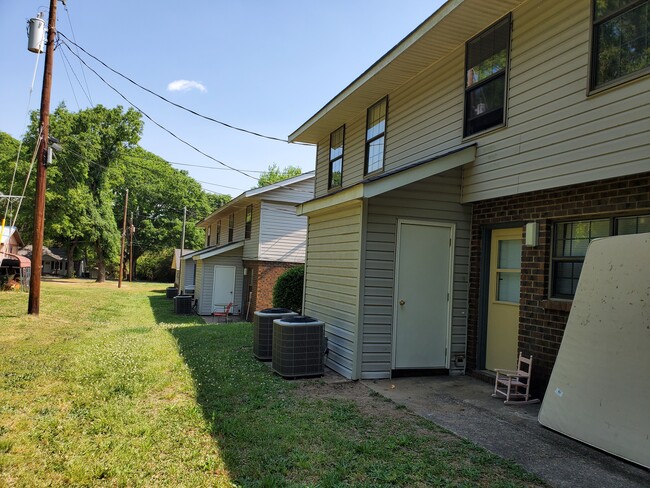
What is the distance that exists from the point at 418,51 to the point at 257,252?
36.4 ft

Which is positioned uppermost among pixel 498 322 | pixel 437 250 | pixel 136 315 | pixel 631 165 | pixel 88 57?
pixel 88 57

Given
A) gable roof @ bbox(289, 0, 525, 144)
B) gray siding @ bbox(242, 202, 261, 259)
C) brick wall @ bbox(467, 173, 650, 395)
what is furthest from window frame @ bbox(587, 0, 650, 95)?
gray siding @ bbox(242, 202, 261, 259)

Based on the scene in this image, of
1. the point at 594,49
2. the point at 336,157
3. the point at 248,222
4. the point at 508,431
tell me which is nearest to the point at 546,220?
the point at 594,49

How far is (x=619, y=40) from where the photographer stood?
4.40m

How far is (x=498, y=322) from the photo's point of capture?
6.32 m

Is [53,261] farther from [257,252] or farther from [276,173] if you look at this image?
[257,252]

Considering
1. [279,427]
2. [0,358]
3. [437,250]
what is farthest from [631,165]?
[0,358]

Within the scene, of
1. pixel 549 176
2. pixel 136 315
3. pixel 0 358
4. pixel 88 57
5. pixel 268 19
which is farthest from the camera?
pixel 136 315

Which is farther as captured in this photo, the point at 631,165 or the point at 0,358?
the point at 0,358

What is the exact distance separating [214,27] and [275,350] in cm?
875

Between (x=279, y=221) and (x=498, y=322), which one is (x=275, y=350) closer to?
(x=498, y=322)

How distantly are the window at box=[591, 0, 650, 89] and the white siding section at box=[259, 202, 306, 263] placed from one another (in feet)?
41.4

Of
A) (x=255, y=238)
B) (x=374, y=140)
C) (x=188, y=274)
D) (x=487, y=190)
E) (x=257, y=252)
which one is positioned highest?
(x=374, y=140)

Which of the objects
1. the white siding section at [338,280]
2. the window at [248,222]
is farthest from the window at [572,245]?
the window at [248,222]
